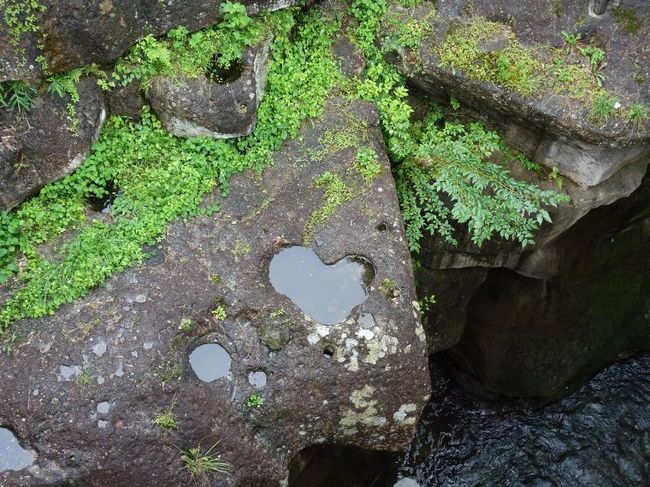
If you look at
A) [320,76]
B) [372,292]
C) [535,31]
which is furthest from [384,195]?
[535,31]

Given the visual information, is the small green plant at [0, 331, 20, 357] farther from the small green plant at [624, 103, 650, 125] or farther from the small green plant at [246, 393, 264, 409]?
the small green plant at [624, 103, 650, 125]

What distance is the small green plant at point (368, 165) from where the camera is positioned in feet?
19.0

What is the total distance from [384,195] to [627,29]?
2.62 metres

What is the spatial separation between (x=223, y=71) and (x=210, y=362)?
94.8 inches

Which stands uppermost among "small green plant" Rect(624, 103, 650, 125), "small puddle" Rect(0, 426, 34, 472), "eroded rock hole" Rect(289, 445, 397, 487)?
"small green plant" Rect(624, 103, 650, 125)

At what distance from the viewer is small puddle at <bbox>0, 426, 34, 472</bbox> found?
4.87m

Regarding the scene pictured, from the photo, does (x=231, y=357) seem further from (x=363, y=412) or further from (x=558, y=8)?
(x=558, y=8)

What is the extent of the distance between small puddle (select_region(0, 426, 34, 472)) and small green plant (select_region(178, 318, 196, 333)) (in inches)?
55.7

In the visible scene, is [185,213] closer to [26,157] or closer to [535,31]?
[26,157]

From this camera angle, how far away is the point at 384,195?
5.74m

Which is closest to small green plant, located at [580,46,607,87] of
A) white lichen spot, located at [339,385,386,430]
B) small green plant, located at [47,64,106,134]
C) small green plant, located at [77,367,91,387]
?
white lichen spot, located at [339,385,386,430]

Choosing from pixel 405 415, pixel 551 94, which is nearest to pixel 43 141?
pixel 405 415

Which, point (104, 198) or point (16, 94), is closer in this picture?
point (16, 94)

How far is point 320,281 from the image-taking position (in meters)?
5.54
